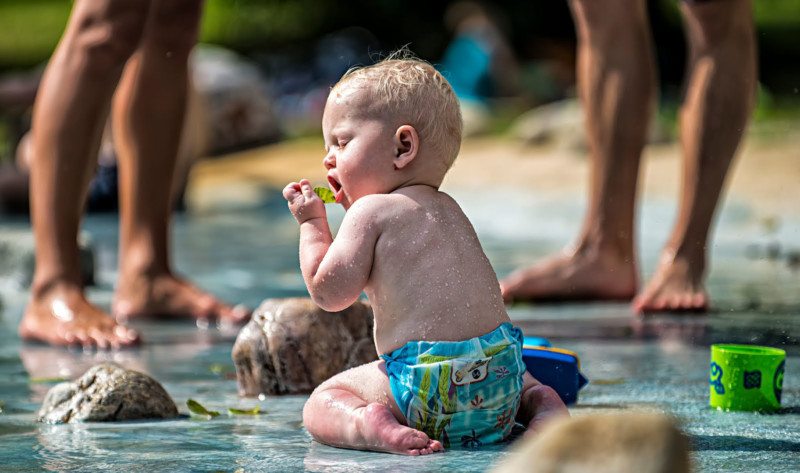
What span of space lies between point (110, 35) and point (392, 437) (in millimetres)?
2042

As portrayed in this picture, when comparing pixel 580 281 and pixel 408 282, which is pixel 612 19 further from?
pixel 408 282

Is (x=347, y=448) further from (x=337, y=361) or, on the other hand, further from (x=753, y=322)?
(x=753, y=322)

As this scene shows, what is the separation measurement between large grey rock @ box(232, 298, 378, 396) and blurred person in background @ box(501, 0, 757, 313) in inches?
62.3

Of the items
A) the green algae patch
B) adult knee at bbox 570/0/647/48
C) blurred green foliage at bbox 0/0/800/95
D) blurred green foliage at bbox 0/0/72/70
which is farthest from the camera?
blurred green foliage at bbox 0/0/72/70

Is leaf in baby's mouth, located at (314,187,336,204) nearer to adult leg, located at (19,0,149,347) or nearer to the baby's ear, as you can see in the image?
the baby's ear

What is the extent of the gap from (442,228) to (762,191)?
636 centimetres

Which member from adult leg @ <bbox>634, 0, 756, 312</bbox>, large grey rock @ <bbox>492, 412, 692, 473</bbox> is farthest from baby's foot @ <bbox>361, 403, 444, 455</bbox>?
adult leg @ <bbox>634, 0, 756, 312</bbox>

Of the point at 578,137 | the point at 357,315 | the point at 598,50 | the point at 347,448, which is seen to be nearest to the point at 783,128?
the point at 578,137

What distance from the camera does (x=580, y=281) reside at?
5.08 metres

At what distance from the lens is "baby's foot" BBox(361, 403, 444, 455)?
268cm

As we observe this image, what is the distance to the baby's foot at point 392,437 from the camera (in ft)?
8.80

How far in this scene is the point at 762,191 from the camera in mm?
8789

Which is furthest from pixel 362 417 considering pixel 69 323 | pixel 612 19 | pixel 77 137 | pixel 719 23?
pixel 612 19

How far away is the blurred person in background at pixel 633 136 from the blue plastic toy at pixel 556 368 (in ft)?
5.19
